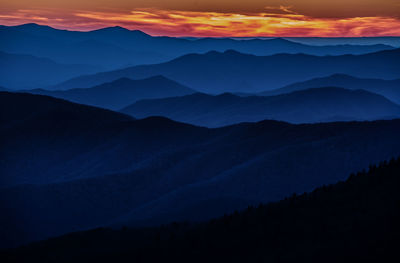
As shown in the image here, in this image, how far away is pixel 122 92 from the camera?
15538 centimetres

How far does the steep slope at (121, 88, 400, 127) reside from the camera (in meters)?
99.1

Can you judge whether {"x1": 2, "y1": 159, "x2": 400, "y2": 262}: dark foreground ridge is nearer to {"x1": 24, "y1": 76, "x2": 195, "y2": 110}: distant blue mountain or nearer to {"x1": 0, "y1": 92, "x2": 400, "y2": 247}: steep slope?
{"x1": 0, "y1": 92, "x2": 400, "y2": 247}: steep slope

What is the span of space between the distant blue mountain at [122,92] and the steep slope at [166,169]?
92.6m

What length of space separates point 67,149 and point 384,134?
1454 inches

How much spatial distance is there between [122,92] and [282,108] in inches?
2805

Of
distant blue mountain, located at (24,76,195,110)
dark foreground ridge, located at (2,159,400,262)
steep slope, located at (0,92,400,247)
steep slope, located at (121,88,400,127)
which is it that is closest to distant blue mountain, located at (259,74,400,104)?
steep slope, located at (121,88,400,127)

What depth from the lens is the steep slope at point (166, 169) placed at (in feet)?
95.5

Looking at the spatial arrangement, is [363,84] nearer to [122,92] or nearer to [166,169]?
[122,92]

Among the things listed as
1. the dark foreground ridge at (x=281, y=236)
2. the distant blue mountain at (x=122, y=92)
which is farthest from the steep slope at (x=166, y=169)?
the distant blue mountain at (x=122, y=92)

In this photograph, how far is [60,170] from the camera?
46.7 m

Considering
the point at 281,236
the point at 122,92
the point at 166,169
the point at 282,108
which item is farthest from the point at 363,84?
the point at 281,236

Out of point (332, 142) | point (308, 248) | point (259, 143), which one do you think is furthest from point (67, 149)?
point (308, 248)

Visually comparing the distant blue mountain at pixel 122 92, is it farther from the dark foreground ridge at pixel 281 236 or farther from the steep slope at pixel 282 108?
the dark foreground ridge at pixel 281 236

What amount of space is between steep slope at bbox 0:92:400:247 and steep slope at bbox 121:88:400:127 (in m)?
49.2
